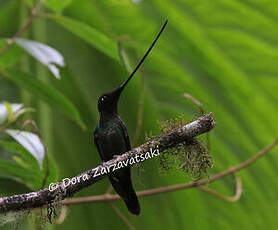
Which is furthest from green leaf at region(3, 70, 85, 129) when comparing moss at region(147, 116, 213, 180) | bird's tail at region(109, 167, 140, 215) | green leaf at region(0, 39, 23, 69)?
moss at region(147, 116, 213, 180)

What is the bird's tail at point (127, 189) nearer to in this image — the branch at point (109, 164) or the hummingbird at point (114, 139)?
the hummingbird at point (114, 139)

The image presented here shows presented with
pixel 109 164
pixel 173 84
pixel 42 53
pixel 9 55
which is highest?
pixel 109 164

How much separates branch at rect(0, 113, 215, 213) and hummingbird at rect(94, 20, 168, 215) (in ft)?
0.51

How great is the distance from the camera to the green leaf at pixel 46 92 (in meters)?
1.60

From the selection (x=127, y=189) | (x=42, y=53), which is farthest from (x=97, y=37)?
(x=127, y=189)

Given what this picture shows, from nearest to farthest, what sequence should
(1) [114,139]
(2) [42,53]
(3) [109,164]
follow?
(3) [109,164] < (1) [114,139] < (2) [42,53]

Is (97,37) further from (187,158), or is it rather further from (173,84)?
(173,84)

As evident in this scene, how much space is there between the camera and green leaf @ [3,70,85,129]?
1599 mm

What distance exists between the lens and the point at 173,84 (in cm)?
221

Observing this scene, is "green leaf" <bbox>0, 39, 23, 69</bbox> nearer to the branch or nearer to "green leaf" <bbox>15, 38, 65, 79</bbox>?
"green leaf" <bbox>15, 38, 65, 79</bbox>

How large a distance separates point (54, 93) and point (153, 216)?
0.82 m

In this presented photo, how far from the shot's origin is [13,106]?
5.00 ft

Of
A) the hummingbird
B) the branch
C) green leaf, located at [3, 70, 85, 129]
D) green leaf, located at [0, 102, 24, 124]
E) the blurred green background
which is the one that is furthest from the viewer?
the blurred green background

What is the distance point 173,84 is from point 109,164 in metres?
1.13
